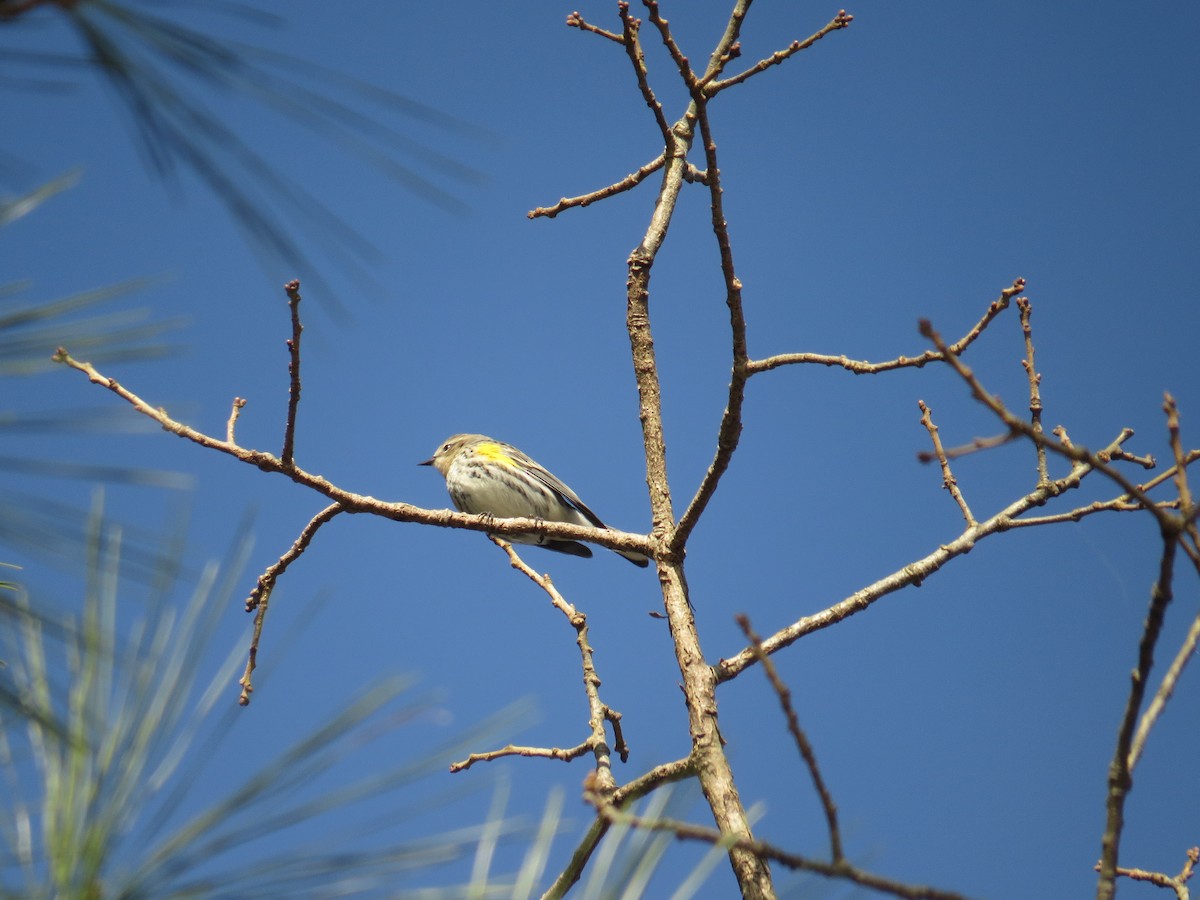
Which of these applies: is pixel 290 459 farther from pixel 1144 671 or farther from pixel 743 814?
pixel 1144 671

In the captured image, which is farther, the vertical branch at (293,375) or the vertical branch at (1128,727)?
the vertical branch at (293,375)

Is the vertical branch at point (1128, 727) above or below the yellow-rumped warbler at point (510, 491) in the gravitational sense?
below

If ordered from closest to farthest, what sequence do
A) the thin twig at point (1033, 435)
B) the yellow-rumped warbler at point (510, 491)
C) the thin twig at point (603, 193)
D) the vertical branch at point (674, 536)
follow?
1. the thin twig at point (1033, 435)
2. the vertical branch at point (674, 536)
3. the thin twig at point (603, 193)
4. the yellow-rumped warbler at point (510, 491)

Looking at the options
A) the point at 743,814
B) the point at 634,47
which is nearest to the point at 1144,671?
the point at 743,814

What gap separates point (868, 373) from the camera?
3371mm

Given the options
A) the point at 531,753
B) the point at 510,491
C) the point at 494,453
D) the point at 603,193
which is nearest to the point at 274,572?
the point at 531,753

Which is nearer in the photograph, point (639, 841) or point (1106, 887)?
A: point (1106, 887)

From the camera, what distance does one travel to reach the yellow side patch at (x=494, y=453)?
337 inches

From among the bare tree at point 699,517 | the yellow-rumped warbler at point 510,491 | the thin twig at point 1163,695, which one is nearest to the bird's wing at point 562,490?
the yellow-rumped warbler at point 510,491

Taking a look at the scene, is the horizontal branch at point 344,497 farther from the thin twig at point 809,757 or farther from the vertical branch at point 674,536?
the thin twig at point 809,757

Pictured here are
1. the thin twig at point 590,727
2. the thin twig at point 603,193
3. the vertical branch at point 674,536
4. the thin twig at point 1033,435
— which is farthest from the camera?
the thin twig at point 603,193

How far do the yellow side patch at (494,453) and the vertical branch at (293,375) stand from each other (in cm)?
505

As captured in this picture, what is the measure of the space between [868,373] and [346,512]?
6.09 feet

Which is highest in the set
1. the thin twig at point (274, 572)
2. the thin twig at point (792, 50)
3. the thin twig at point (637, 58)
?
the thin twig at point (792, 50)
